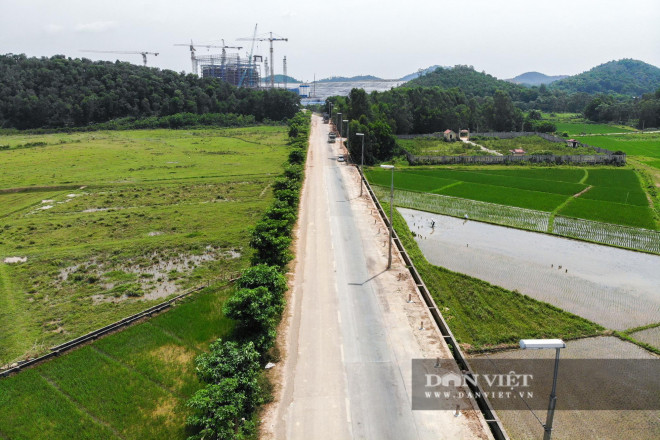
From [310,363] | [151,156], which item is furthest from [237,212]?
[151,156]

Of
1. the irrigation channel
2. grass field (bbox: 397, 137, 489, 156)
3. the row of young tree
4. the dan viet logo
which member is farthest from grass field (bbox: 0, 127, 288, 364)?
grass field (bbox: 397, 137, 489, 156)

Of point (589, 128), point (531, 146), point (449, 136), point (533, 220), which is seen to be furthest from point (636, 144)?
point (533, 220)

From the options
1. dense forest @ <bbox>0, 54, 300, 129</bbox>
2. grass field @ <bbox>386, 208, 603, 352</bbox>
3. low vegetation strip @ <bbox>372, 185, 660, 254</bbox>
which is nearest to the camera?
grass field @ <bbox>386, 208, 603, 352</bbox>

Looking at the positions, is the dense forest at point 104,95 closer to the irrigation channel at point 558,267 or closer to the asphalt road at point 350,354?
the irrigation channel at point 558,267

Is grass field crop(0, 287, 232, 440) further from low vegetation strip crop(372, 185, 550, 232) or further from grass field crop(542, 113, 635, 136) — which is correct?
grass field crop(542, 113, 635, 136)

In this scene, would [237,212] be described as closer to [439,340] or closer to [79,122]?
[439,340]

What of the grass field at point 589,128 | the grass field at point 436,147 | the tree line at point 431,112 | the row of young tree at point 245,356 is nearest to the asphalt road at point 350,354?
the row of young tree at point 245,356
